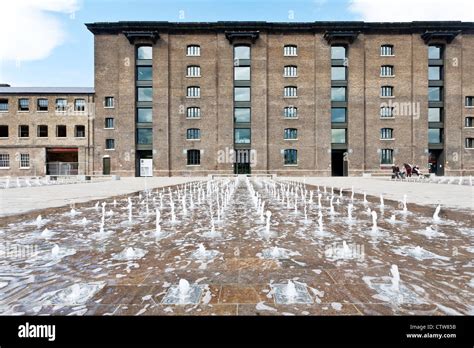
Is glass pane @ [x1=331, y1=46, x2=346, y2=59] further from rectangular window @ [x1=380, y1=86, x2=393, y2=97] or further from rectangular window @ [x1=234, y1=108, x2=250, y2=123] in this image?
rectangular window @ [x1=234, y1=108, x2=250, y2=123]

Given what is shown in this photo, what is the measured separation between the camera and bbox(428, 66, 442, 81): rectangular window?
37.4 meters

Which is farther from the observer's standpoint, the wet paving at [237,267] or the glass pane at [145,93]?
the glass pane at [145,93]

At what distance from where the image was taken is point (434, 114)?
122ft

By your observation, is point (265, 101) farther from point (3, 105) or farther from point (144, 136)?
point (3, 105)

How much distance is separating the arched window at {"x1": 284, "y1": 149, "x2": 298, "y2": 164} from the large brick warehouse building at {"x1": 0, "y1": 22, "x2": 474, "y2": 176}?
12 centimetres

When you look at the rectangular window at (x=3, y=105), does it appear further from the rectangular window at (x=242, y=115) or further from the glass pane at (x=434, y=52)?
the glass pane at (x=434, y=52)

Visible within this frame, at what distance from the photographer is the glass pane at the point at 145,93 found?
36719 millimetres

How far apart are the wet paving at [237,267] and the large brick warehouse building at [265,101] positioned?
3048 centimetres

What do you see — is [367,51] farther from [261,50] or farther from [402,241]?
[402,241]

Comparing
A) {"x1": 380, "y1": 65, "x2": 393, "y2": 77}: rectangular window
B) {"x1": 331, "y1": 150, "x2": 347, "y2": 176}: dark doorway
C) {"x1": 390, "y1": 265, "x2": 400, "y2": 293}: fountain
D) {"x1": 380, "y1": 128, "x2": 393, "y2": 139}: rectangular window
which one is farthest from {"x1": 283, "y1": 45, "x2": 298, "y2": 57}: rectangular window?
{"x1": 390, "y1": 265, "x2": 400, "y2": 293}: fountain

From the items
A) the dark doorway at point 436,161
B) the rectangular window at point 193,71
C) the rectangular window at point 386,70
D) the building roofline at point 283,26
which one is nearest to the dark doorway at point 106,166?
the rectangular window at point 193,71

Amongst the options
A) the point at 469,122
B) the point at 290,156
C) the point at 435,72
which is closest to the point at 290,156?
the point at 290,156

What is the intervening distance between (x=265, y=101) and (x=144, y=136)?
15507mm
